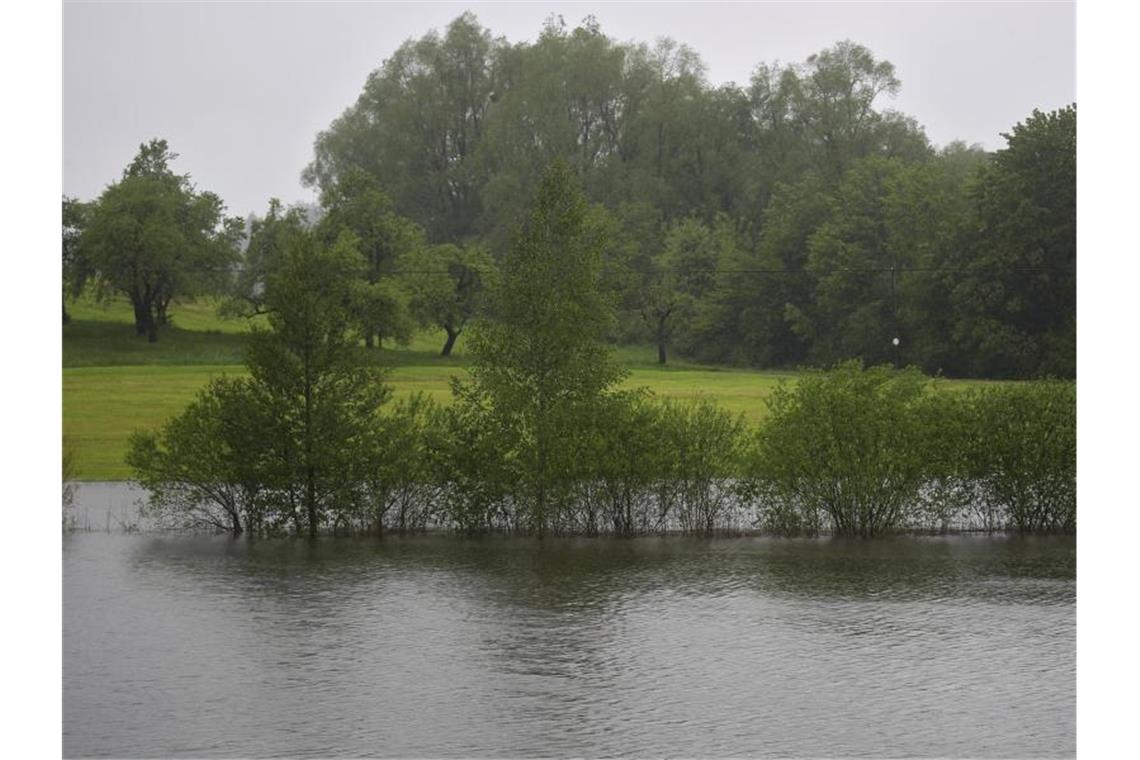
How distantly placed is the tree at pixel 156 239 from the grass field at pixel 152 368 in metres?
0.53

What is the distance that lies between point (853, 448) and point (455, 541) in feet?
17.5

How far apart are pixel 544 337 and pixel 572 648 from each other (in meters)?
7.14

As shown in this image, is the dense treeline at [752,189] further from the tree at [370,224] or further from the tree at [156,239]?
the tree at [156,239]

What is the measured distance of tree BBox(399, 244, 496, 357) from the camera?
30.2m

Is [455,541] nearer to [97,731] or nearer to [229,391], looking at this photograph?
[229,391]

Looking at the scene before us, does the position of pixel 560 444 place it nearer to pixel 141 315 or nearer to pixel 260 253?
pixel 260 253

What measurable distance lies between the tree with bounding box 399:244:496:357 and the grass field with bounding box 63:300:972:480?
2.08 feet

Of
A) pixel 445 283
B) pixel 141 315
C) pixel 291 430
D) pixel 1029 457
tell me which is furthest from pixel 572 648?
pixel 141 315

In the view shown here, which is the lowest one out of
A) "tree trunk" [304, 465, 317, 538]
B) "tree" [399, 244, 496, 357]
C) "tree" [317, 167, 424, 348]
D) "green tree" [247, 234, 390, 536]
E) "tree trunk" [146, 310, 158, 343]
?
"tree trunk" [304, 465, 317, 538]

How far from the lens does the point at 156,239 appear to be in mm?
34250

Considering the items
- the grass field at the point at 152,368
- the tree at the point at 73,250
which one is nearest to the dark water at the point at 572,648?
the grass field at the point at 152,368

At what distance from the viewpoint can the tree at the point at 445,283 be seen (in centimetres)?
3020

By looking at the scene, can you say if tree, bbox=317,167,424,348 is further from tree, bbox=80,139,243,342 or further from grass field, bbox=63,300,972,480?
tree, bbox=80,139,243,342

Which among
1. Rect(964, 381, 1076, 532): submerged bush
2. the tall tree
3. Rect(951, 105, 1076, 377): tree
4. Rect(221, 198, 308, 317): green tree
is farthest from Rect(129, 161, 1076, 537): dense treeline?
Rect(951, 105, 1076, 377): tree
